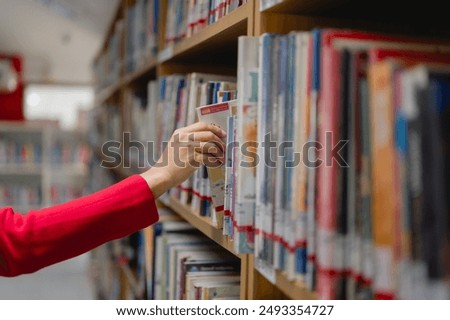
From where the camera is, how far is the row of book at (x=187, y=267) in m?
1.17

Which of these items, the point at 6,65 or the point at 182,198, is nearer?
the point at 182,198

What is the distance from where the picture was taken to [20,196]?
5.57 m

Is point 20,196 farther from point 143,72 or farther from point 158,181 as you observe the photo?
point 158,181

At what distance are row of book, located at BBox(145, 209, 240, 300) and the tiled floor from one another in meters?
2.69

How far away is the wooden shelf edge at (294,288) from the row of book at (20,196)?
5325mm

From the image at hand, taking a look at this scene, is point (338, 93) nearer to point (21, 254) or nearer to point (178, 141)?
point (178, 141)

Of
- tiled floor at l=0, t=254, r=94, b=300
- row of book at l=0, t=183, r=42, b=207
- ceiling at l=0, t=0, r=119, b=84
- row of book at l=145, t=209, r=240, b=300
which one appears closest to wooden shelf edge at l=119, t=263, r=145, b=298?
row of book at l=145, t=209, r=240, b=300

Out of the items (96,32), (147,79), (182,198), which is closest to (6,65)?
(96,32)

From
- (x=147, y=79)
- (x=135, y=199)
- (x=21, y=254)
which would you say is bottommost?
(x=21, y=254)

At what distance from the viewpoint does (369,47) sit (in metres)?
0.59

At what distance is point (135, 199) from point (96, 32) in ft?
15.5

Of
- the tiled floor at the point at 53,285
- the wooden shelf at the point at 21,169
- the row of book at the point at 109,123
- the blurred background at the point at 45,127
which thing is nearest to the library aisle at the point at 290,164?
the row of book at the point at 109,123

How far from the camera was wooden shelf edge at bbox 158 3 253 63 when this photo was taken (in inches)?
37.4

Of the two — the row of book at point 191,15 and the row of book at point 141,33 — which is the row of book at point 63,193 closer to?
the row of book at point 141,33
